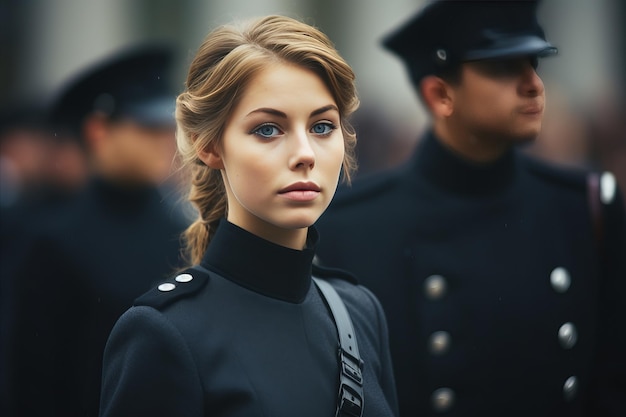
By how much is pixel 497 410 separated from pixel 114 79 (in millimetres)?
2689

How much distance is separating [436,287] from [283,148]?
1.45 m

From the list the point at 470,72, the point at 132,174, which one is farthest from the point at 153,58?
the point at 470,72

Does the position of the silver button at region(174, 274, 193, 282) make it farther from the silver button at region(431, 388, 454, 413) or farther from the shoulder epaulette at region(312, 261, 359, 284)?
the silver button at region(431, 388, 454, 413)

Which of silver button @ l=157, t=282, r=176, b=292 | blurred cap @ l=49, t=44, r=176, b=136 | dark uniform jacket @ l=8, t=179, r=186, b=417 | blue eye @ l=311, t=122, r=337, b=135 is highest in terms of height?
blue eye @ l=311, t=122, r=337, b=135

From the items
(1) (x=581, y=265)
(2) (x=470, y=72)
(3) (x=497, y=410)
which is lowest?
(3) (x=497, y=410)

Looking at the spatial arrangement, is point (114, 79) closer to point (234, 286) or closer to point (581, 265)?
point (581, 265)

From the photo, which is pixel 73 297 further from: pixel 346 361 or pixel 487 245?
pixel 346 361

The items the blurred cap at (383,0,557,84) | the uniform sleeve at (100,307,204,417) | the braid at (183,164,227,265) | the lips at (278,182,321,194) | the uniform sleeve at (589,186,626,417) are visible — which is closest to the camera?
the uniform sleeve at (100,307,204,417)

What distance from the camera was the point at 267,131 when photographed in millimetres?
2979

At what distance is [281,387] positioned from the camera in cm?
295

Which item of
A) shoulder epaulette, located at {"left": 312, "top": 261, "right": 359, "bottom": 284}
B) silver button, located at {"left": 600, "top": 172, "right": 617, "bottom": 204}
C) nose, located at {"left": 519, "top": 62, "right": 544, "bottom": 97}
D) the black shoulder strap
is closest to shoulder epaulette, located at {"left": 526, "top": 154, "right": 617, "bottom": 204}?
silver button, located at {"left": 600, "top": 172, "right": 617, "bottom": 204}

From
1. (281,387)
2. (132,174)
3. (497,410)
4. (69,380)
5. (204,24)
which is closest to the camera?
(281,387)

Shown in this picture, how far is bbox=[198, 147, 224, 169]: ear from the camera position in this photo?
3100 millimetres

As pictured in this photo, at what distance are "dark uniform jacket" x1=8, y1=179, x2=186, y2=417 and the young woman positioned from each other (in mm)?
1935
